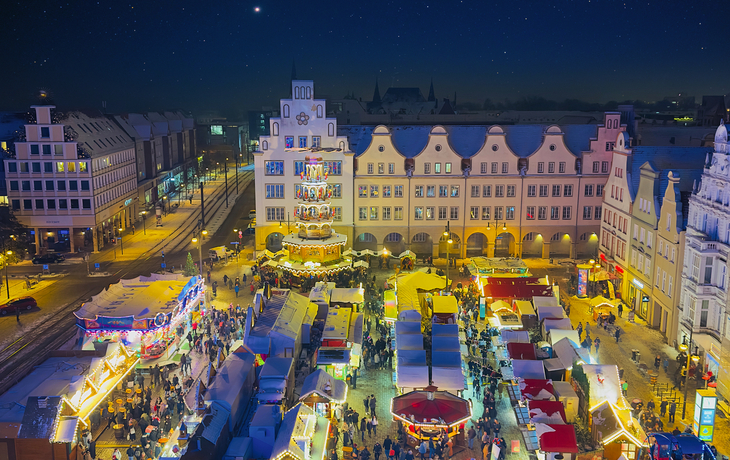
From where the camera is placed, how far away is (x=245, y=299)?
5450 cm

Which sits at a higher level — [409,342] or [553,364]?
[409,342]

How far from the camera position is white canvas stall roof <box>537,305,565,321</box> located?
43.3 m

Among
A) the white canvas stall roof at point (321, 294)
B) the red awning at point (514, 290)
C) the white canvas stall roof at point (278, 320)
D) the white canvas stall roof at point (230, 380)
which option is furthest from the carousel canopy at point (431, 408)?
the red awning at point (514, 290)

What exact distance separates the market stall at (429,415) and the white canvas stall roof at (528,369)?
15.7ft

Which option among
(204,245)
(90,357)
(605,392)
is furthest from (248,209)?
(605,392)

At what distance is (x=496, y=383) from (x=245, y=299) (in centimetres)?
2462

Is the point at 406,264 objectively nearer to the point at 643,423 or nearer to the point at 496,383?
the point at 496,383

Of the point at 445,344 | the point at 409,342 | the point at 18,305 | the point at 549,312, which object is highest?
the point at 549,312

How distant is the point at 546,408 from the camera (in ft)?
102

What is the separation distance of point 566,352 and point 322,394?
1417 cm

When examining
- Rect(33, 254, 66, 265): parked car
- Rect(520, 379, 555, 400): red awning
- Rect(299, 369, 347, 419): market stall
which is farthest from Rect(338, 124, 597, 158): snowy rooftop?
Rect(299, 369, 347, 419): market stall

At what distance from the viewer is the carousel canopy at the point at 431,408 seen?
100 ft

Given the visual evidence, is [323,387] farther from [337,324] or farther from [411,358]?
[337,324]

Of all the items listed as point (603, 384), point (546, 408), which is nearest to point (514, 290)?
point (603, 384)
